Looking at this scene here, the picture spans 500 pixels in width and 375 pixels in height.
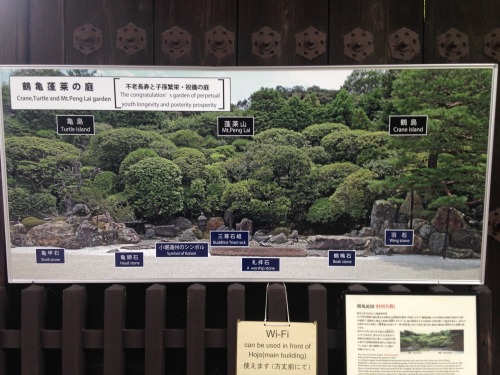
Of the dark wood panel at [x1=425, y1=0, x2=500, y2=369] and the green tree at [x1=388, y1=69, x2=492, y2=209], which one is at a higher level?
the dark wood panel at [x1=425, y1=0, x2=500, y2=369]

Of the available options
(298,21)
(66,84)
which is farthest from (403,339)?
(66,84)

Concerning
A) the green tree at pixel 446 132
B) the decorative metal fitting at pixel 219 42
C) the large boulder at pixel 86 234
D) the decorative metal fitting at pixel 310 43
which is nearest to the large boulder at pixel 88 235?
the large boulder at pixel 86 234

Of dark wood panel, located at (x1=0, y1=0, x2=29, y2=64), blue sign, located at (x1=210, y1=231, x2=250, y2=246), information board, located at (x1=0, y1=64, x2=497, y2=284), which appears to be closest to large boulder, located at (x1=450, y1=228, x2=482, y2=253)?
information board, located at (x1=0, y1=64, x2=497, y2=284)

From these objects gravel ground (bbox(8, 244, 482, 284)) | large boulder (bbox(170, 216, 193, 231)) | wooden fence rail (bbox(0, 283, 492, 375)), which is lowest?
wooden fence rail (bbox(0, 283, 492, 375))

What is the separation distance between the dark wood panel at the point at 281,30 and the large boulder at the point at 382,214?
2.08ft

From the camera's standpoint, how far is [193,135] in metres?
1.56

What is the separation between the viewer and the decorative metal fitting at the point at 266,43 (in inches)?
62.7

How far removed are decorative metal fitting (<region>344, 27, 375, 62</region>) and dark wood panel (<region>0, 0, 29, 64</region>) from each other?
1279 millimetres

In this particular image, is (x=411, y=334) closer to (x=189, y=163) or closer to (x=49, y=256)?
(x=189, y=163)

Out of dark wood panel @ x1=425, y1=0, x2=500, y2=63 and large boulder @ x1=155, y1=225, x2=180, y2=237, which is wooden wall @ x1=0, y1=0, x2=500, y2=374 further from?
large boulder @ x1=155, y1=225, x2=180, y2=237

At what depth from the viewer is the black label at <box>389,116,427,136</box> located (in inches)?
61.2

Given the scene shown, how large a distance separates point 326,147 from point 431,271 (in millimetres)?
637

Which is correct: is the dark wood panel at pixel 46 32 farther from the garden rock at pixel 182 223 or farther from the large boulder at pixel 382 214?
the large boulder at pixel 382 214

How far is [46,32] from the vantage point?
5.30 ft
